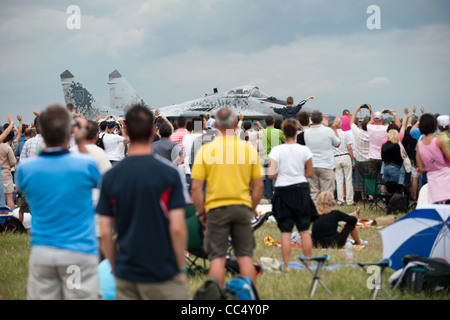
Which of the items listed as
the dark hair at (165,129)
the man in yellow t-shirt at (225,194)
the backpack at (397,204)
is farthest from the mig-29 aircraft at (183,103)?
the man in yellow t-shirt at (225,194)

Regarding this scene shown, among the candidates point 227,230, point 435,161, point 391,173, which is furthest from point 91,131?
point 391,173

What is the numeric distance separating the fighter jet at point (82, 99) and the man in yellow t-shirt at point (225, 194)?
1161 inches

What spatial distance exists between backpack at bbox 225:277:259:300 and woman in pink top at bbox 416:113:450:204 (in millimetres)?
3547

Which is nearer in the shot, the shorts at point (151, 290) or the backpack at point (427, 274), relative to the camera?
the shorts at point (151, 290)

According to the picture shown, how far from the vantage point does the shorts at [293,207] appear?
6.35m

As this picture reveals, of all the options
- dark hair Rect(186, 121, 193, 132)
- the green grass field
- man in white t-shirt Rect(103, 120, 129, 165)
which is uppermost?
dark hair Rect(186, 121, 193, 132)

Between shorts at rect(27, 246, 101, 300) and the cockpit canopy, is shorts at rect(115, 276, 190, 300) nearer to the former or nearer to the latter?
shorts at rect(27, 246, 101, 300)

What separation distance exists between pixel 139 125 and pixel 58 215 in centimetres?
90

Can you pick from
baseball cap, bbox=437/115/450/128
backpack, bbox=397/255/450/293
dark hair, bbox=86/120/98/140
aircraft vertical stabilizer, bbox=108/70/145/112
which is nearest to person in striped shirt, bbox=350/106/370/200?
baseball cap, bbox=437/115/450/128

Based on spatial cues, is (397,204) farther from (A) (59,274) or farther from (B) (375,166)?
(A) (59,274)

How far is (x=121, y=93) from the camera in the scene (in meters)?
36.6

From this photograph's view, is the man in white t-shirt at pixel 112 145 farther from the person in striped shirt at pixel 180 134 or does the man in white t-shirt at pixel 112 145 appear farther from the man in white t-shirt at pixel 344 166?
the man in white t-shirt at pixel 344 166

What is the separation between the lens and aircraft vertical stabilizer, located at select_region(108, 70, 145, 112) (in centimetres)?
3512
